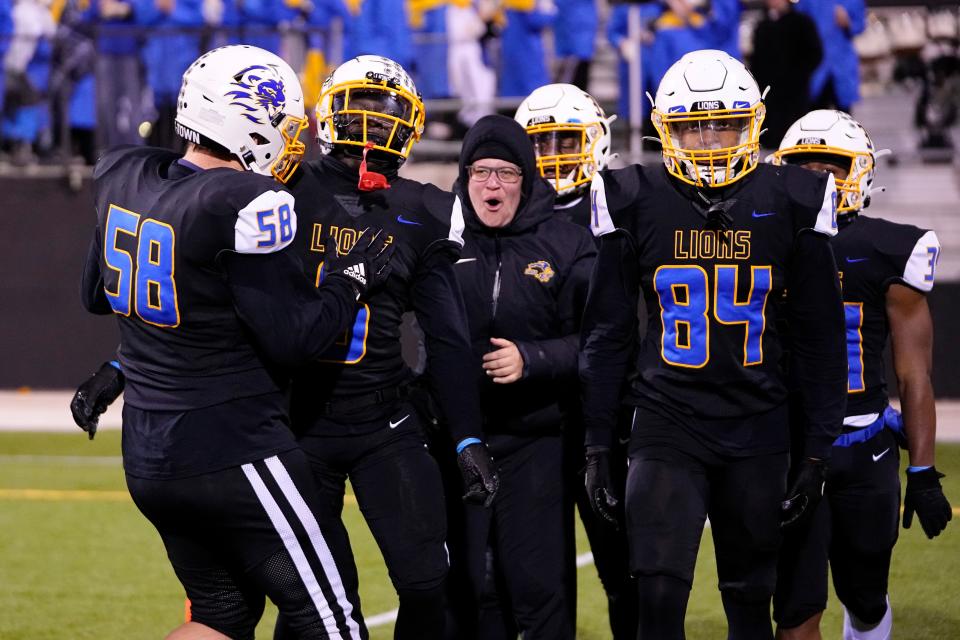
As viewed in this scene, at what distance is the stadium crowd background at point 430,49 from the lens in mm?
10922

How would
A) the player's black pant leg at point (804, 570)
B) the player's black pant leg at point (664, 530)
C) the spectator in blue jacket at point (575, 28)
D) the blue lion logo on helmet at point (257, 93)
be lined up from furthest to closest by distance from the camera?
the spectator in blue jacket at point (575, 28) < the player's black pant leg at point (804, 570) < the player's black pant leg at point (664, 530) < the blue lion logo on helmet at point (257, 93)

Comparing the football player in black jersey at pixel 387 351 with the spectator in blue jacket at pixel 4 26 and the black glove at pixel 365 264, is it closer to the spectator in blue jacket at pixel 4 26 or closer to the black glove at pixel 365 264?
the black glove at pixel 365 264

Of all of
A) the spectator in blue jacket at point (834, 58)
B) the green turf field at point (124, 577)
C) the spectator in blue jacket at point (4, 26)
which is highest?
the spectator in blue jacket at point (4, 26)

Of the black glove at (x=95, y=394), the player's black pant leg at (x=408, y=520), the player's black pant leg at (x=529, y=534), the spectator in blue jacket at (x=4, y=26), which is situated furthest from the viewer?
the spectator in blue jacket at (x=4, y=26)

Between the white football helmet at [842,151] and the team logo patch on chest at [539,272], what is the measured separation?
3.05 feet

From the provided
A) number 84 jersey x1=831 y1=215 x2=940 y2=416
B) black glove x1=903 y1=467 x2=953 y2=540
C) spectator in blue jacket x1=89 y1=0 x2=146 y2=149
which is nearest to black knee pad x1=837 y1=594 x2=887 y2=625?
black glove x1=903 y1=467 x2=953 y2=540

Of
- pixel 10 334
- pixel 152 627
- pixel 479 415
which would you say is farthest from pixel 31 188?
pixel 479 415

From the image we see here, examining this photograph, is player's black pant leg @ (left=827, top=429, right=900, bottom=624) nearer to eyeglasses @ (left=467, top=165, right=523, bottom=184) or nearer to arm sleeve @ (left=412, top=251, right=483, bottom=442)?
arm sleeve @ (left=412, top=251, right=483, bottom=442)

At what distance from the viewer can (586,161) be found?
555 centimetres

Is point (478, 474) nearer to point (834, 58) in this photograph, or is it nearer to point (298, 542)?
point (298, 542)

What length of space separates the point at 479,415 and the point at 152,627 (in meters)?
2.17

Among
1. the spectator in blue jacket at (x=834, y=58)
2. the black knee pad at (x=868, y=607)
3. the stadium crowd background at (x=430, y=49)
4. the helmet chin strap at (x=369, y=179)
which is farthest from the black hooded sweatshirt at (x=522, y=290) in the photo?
the spectator in blue jacket at (x=834, y=58)

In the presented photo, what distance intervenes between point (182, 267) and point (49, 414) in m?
8.04

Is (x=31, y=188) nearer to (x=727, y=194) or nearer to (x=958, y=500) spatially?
(x=958, y=500)
